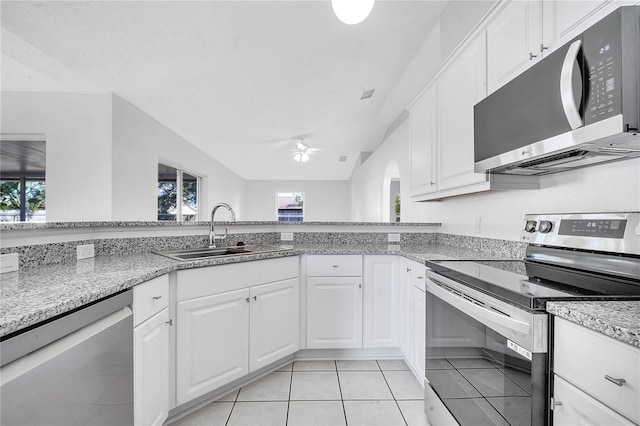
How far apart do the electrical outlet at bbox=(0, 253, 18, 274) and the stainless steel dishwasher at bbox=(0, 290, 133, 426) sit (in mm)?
574

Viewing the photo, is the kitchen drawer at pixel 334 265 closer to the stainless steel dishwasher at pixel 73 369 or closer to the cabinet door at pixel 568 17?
the stainless steel dishwasher at pixel 73 369

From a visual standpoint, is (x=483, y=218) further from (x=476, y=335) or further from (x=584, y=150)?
(x=476, y=335)

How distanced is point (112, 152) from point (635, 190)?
3.89 meters

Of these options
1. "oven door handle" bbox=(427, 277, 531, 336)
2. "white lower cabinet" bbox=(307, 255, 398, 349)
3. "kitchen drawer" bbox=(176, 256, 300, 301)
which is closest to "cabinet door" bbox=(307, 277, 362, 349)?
"white lower cabinet" bbox=(307, 255, 398, 349)

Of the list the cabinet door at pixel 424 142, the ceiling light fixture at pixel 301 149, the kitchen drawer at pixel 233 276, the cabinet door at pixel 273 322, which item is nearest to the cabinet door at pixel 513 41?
the cabinet door at pixel 424 142

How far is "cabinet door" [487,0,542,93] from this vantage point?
1164mm

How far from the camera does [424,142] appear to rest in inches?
86.0

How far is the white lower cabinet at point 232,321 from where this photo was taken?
140 cm

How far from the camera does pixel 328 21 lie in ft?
7.29

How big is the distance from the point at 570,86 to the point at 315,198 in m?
8.43

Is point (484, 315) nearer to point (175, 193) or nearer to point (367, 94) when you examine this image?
point (367, 94)

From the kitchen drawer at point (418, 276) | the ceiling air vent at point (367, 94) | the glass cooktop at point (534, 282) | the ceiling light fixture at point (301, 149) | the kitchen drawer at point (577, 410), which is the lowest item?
the kitchen drawer at point (577, 410)

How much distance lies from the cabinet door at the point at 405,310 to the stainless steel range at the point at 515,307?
366mm

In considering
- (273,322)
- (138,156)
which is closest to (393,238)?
(273,322)
